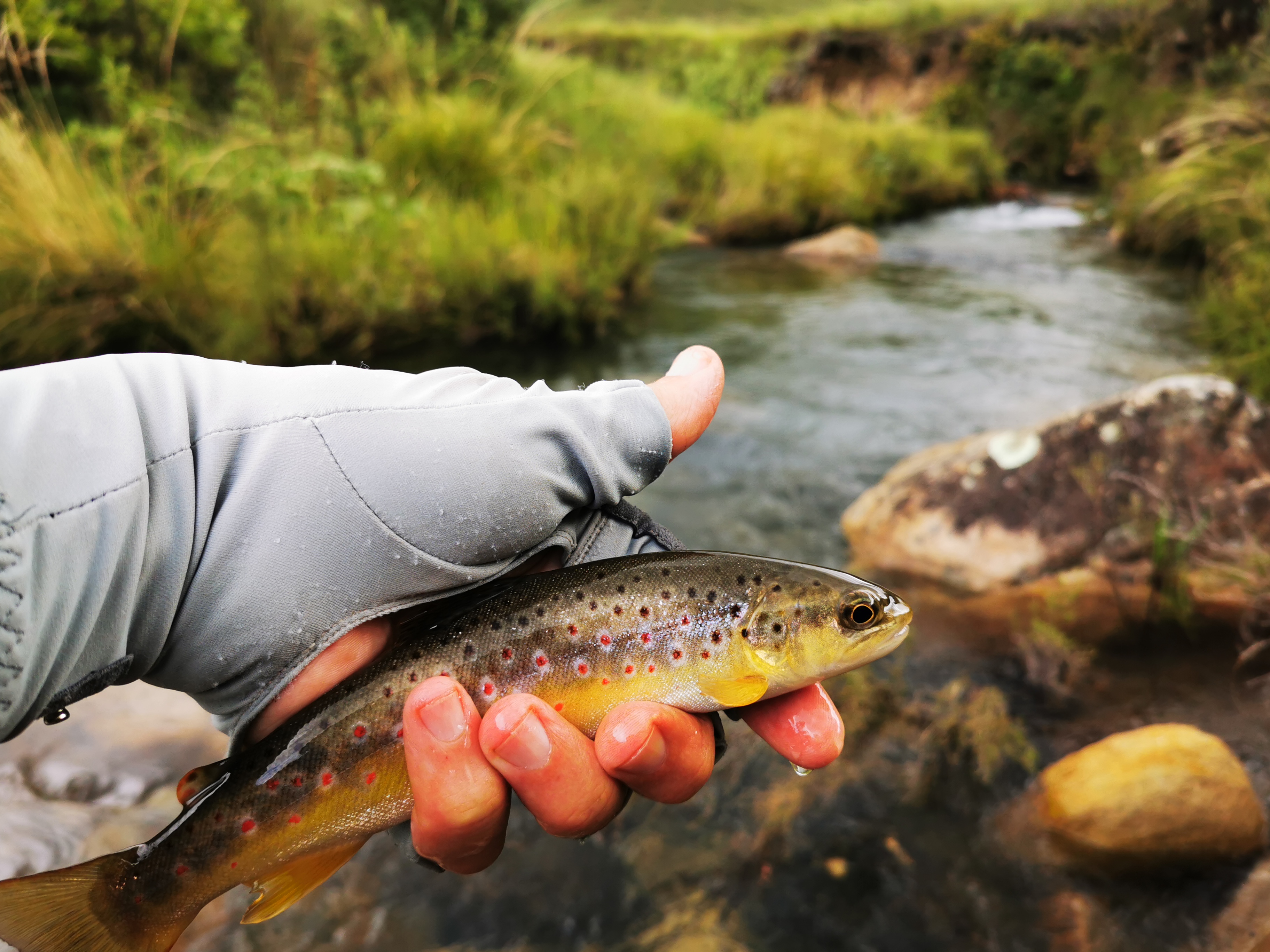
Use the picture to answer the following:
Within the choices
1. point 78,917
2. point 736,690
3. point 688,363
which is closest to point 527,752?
point 736,690

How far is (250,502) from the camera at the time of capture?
1.42 metres

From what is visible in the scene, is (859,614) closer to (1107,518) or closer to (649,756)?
(649,756)

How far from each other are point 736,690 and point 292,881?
37.2 inches

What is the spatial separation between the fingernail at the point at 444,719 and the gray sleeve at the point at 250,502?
8.5 inches

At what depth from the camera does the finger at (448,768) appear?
4.75 feet

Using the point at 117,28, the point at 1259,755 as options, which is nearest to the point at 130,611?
the point at 1259,755

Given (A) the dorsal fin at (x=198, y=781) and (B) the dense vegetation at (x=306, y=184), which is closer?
(A) the dorsal fin at (x=198, y=781)

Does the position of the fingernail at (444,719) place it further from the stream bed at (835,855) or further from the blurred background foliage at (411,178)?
the blurred background foliage at (411,178)

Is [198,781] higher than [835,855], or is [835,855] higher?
[198,781]

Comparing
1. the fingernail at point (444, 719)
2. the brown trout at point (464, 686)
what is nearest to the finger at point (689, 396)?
the brown trout at point (464, 686)

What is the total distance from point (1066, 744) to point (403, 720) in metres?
2.88

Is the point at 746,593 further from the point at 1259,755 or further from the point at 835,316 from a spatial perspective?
the point at 835,316

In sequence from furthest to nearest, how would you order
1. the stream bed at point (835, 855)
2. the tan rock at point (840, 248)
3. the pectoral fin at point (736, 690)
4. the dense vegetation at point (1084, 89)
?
1. the tan rock at point (840, 248)
2. the dense vegetation at point (1084, 89)
3. the stream bed at point (835, 855)
4. the pectoral fin at point (736, 690)

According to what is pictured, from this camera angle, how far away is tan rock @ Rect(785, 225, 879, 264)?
12703 mm
